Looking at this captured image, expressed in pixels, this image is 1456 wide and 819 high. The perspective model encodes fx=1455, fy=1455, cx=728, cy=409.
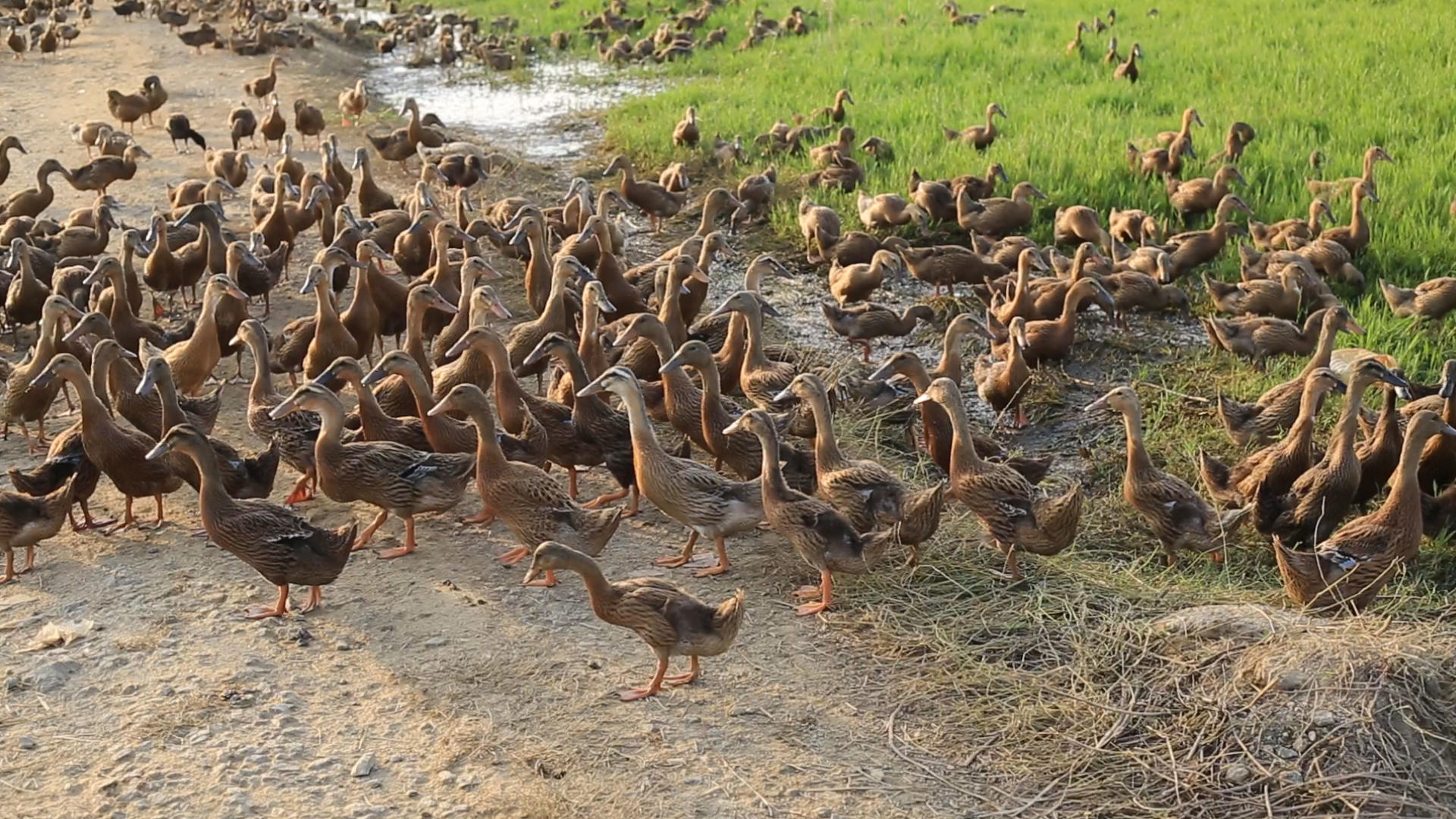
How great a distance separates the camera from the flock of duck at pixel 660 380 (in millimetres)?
6691

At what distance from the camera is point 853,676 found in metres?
5.98

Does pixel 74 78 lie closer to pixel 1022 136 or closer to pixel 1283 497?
pixel 1022 136

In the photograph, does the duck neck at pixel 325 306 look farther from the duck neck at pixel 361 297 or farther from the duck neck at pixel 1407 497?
the duck neck at pixel 1407 497

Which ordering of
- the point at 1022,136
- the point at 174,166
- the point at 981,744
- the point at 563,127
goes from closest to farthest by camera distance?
the point at 981,744, the point at 1022,136, the point at 174,166, the point at 563,127

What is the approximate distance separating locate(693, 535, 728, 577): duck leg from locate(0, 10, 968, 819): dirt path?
0.07 meters

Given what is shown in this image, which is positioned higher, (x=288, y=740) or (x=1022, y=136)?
(x=1022, y=136)

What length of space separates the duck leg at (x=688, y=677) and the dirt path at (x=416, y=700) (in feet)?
0.21

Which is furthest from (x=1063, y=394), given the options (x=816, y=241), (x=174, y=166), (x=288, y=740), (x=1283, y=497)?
(x=174, y=166)

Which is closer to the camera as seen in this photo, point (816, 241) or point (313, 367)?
point (313, 367)

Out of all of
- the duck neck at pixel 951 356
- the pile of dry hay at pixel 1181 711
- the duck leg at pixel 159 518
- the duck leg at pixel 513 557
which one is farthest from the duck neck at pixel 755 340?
the duck leg at pixel 159 518

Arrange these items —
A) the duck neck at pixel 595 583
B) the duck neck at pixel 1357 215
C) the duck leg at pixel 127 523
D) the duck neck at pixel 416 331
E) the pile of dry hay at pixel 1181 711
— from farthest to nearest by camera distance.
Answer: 1. the duck neck at pixel 1357 215
2. the duck neck at pixel 416 331
3. the duck leg at pixel 127 523
4. the duck neck at pixel 595 583
5. the pile of dry hay at pixel 1181 711

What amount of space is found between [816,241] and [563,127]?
21.7 ft

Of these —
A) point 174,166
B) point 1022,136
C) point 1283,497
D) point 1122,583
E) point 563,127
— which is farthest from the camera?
point 563,127

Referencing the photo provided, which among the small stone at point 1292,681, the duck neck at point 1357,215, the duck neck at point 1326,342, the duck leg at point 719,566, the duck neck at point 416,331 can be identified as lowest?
the duck leg at point 719,566
